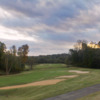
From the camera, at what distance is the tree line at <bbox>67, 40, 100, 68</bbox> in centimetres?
5916

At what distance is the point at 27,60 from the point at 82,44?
86.8 ft

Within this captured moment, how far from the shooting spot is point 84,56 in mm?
62531

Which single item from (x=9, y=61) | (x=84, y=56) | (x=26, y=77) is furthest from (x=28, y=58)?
(x=26, y=77)

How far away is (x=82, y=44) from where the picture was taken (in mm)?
70812

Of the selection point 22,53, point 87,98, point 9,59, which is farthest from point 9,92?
point 22,53

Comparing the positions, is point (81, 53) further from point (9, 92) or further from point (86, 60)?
point (9, 92)

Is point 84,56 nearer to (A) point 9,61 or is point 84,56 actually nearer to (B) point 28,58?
(B) point 28,58

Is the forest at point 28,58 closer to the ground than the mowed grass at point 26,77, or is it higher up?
higher up

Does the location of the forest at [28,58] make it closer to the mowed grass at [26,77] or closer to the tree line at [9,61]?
the tree line at [9,61]

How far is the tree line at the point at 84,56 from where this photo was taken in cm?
5916

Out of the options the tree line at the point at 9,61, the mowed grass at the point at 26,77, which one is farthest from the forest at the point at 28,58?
the mowed grass at the point at 26,77

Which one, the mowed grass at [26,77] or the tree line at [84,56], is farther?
the tree line at [84,56]

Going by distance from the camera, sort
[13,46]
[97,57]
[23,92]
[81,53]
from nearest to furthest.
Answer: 1. [23,92]
2. [13,46]
3. [97,57]
4. [81,53]

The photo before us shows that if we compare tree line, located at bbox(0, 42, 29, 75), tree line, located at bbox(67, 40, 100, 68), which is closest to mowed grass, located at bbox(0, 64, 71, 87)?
tree line, located at bbox(0, 42, 29, 75)
